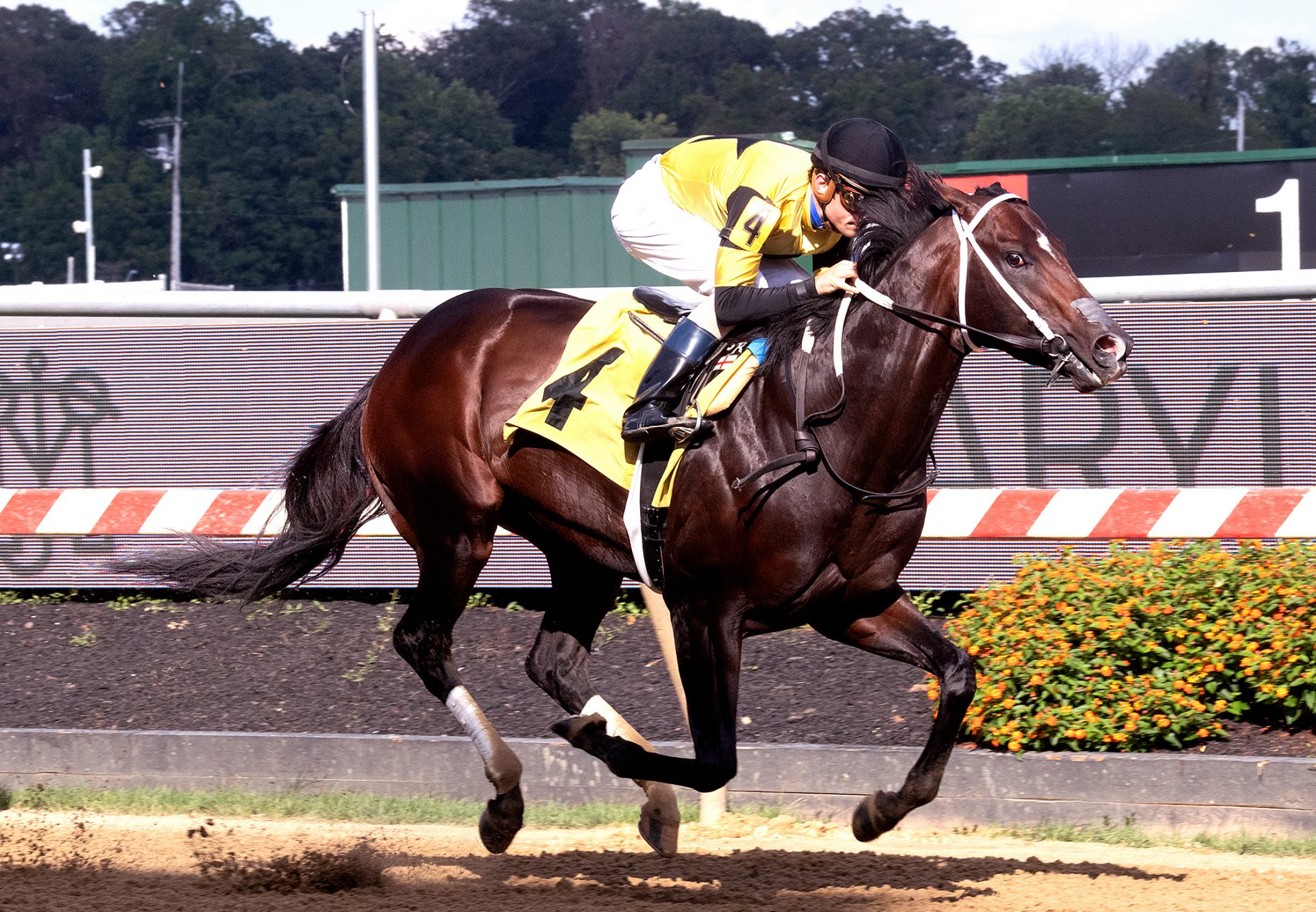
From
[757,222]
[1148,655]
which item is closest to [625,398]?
[757,222]

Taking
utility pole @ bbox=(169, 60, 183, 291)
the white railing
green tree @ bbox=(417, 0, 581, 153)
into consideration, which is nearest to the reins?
the white railing

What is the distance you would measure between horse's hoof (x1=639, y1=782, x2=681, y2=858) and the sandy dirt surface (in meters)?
0.07

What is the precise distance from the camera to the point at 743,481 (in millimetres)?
3609

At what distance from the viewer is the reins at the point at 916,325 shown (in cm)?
326

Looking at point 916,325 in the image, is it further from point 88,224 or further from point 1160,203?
point 88,224

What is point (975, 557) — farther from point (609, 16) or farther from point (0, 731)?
point (609, 16)

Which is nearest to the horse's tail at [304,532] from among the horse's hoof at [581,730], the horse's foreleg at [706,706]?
the horse's hoof at [581,730]

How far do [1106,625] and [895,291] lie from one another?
1694mm

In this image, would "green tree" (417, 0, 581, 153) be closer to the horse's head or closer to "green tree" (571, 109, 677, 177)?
"green tree" (571, 109, 677, 177)

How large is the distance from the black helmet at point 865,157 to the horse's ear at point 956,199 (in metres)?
0.10

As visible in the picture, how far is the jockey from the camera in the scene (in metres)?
3.57

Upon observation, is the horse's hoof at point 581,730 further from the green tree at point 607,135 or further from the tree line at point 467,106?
the green tree at point 607,135

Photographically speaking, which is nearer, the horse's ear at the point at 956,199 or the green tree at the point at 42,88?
the horse's ear at the point at 956,199

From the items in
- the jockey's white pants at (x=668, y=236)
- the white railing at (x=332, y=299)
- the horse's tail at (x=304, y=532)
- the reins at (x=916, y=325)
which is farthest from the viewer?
the white railing at (x=332, y=299)
